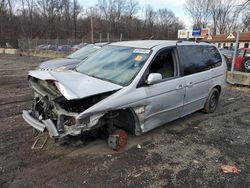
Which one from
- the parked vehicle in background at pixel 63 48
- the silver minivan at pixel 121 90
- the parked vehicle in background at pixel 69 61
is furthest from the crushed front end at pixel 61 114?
the parked vehicle in background at pixel 63 48

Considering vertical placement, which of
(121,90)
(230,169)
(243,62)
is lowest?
(230,169)

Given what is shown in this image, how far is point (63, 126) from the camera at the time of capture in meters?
3.41

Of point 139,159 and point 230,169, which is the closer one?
point 230,169

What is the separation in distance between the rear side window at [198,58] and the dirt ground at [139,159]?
129cm

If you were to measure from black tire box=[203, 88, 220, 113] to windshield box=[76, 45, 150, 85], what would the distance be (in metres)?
2.50

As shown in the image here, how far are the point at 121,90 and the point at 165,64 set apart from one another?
137cm

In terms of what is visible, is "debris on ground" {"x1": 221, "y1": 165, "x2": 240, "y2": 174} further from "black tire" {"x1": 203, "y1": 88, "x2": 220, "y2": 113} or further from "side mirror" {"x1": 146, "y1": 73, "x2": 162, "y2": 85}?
"black tire" {"x1": 203, "y1": 88, "x2": 220, "y2": 113}

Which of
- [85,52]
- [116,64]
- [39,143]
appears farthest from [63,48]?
[39,143]

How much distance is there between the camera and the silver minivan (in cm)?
341

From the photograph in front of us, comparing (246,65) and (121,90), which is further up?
(121,90)

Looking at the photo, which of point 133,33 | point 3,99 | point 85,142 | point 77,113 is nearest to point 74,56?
point 3,99

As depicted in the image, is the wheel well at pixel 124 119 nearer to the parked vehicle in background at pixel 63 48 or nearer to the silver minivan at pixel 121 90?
the silver minivan at pixel 121 90

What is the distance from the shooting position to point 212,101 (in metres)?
6.11

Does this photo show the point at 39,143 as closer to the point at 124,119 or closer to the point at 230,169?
the point at 124,119
